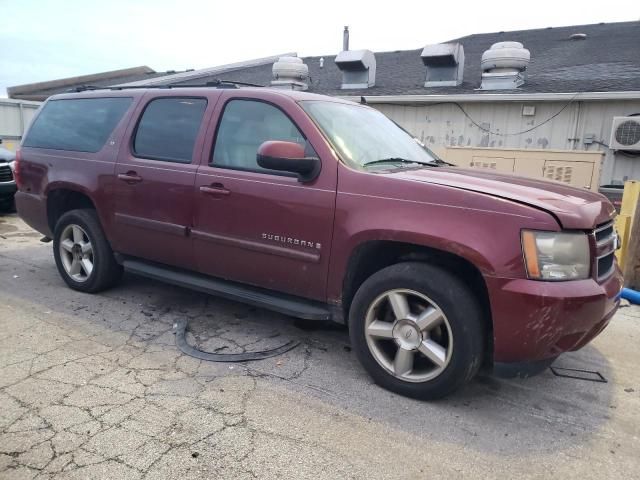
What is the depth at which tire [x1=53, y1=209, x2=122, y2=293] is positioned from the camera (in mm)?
4535

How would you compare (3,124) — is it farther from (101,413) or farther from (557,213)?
(557,213)

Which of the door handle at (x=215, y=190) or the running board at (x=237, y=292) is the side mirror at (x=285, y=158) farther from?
the running board at (x=237, y=292)

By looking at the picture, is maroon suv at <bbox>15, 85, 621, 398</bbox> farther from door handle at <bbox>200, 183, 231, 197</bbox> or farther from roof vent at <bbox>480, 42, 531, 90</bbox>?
roof vent at <bbox>480, 42, 531, 90</bbox>

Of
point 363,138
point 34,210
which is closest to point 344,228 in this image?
point 363,138

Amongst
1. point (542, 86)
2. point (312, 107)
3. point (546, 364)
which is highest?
point (542, 86)

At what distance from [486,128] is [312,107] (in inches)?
314

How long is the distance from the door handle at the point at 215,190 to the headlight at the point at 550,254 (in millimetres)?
2027

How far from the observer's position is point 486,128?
10.5 metres

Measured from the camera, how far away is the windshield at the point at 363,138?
3377 mm

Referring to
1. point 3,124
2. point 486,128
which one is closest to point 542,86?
point 486,128

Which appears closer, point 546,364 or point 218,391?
point 546,364

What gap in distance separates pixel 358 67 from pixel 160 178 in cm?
1004

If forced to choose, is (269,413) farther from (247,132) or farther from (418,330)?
(247,132)

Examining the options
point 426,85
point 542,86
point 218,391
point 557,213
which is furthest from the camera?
point 426,85
